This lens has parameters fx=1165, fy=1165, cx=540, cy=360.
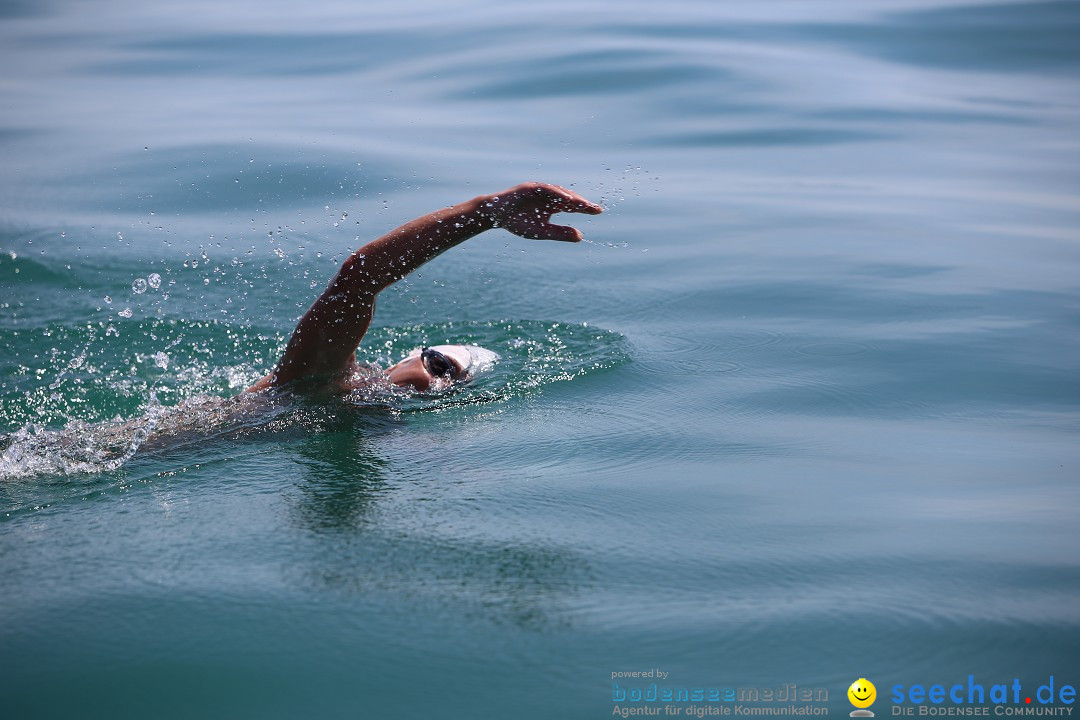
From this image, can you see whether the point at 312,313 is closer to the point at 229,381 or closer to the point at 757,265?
the point at 229,381

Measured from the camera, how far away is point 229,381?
512 centimetres

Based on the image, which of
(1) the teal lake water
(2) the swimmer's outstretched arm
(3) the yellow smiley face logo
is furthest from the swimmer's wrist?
(3) the yellow smiley face logo

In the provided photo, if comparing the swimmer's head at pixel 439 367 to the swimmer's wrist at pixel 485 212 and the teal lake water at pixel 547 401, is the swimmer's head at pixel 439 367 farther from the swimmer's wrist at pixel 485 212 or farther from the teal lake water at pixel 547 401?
the swimmer's wrist at pixel 485 212

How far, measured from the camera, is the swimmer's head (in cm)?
470

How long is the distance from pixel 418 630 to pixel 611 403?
73.8 inches

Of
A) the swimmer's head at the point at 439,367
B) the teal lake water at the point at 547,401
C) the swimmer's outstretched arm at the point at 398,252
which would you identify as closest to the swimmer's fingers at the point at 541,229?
the swimmer's outstretched arm at the point at 398,252

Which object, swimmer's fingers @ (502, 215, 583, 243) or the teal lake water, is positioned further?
Answer: swimmer's fingers @ (502, 215, 583, 243)

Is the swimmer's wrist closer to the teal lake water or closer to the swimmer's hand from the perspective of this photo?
the swimmer's hand

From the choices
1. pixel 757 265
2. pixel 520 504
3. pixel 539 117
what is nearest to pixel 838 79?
pixel 539 117

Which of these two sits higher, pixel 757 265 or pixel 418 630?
pixel 757 265

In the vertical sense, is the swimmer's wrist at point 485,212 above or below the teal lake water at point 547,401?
above

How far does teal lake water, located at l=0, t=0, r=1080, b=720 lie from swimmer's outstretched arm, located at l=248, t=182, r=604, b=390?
26 cm

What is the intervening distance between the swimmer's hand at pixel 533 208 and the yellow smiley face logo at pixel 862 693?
5.80ft

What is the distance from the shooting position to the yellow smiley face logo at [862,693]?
254 cm
